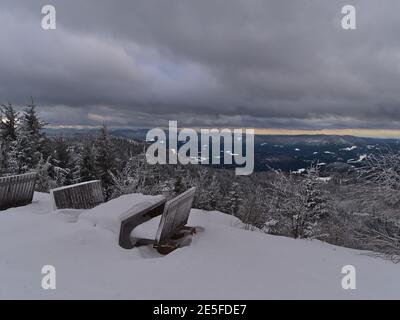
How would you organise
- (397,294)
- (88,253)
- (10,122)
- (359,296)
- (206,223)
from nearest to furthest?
(359,296) < (397,294) < (88,253) < (206,223) < (10,122)

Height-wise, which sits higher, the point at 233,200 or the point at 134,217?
the point at 134,217

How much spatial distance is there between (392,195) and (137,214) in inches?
263

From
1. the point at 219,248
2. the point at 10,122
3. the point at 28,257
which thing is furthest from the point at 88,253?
the point at 10,122

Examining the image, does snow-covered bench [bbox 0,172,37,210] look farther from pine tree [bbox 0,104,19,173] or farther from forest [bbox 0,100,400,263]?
pine tree [bbox 0,104,19,173]

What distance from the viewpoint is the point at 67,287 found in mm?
4074

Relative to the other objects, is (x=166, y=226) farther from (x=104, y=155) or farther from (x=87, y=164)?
(x=104, y=155)

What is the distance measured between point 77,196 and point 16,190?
5.52 ft

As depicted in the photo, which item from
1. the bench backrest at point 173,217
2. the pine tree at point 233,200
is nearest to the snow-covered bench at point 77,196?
the bench backrest at point 173,217

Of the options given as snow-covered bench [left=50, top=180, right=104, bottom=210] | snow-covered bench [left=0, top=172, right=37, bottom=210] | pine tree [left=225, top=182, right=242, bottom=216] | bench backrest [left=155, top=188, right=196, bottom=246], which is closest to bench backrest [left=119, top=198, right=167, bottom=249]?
bench backrest [left=155, top=188, right=196, bottom=246]

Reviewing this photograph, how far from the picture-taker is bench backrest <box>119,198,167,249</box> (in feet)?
20.2

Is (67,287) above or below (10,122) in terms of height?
below

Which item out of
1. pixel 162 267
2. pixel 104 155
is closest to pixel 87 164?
pixel 104 155

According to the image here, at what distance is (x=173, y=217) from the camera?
6551mm
